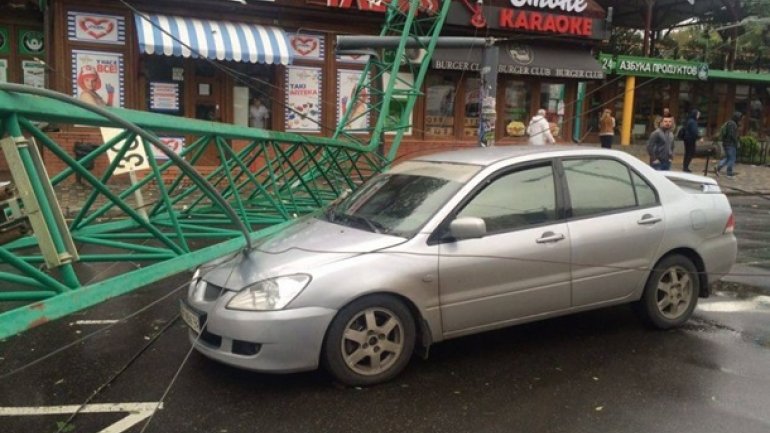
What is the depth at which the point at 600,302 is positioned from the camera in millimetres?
5137

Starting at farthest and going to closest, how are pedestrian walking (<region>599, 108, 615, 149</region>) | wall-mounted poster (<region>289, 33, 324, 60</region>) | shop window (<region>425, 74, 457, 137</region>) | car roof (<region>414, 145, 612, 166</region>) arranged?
shop window (<region>425, 74, 457, 137</region>)
pedestrian walking (<region>599, 108, 615, 149</region>)
wall-mounted poster (<region>289, 33, 324, 60</region>)
car roof (<region>414, 145, 612, 166</region>)

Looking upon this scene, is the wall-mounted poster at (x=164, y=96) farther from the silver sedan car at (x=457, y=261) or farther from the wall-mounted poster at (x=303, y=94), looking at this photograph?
the silver sedan car at (x=457, y=261)

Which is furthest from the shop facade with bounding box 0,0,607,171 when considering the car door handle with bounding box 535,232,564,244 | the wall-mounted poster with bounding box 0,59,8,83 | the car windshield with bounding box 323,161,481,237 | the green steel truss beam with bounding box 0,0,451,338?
the car door handle with bounding box 535,232,564,244

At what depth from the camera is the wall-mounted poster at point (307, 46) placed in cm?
1633

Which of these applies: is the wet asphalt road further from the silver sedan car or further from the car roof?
the car roof

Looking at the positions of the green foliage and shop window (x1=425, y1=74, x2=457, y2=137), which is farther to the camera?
the green foliage

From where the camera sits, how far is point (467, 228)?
173 inches

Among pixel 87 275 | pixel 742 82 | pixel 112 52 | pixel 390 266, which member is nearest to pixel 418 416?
pixel 390 266

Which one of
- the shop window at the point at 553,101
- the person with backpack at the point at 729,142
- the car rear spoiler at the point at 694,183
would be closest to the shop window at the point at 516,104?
the shop window at the point at 553,101

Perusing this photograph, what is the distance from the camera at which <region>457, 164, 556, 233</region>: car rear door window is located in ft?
15.6

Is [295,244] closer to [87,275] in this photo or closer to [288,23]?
[87,275]

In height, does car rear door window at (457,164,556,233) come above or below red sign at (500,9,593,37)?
below

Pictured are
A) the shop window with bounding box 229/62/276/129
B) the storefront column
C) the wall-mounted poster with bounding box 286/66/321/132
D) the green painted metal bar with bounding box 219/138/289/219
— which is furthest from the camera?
the storefront column

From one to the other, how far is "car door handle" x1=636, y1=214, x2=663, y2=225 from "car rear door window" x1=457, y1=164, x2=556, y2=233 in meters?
0.81
